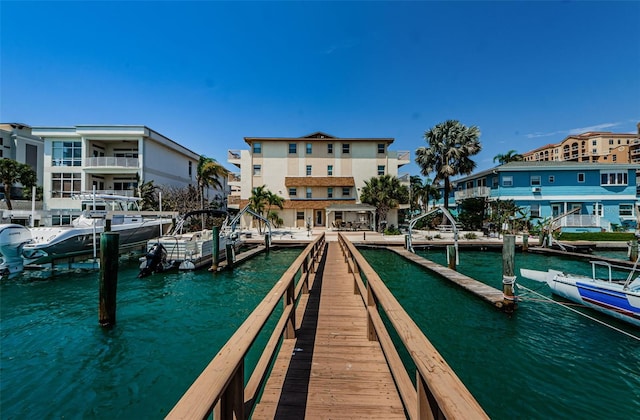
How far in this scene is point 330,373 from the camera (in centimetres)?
353

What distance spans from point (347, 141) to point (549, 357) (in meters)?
30.5

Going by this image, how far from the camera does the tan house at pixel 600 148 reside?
70.1 metres

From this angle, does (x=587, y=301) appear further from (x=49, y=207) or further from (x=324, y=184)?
(x=49, y=207)

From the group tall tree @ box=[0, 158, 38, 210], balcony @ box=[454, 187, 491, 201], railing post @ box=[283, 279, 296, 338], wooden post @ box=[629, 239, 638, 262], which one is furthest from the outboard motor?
balcony @ box=[454, 187, 491, 201]

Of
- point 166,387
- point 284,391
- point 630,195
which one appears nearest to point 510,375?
point 284,391

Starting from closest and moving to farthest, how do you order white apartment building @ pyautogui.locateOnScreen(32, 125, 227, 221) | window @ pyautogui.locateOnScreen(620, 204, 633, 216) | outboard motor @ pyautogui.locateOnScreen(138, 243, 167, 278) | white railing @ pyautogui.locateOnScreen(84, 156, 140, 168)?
1. outboard motor @ pyautogui.locateOnScreen(138, 243, 167, 278)
2. window @ pyautogui.locateOnScreen(620, 204, 633, 216)
3. white railing @ pyautogui.locateOnScreen(84, 156, 140, 168)
4. white apartment building @ pyautogui.locateOnScreen(32, 125, 227, 221)

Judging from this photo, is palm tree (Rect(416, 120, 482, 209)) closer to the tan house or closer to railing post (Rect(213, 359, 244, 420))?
railing post (Rect(213, 359, 244, 420))

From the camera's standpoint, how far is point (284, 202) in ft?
107

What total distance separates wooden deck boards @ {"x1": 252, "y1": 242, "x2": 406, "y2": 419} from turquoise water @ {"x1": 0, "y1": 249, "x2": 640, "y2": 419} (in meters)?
2.38

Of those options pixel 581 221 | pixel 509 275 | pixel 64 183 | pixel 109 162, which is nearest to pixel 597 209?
pixel 581 221

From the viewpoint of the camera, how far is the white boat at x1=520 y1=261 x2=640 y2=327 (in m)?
7.34

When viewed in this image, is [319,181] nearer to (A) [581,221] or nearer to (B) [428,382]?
(A) [581,221]

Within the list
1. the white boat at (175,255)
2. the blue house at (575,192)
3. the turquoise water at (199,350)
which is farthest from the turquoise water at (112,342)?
the blue house at (575,192)

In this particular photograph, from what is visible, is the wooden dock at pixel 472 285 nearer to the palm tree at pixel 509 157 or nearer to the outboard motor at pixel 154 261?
the outboard motor at pixel 154 261
